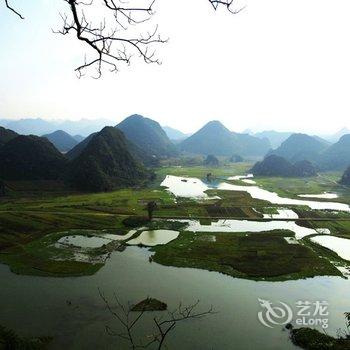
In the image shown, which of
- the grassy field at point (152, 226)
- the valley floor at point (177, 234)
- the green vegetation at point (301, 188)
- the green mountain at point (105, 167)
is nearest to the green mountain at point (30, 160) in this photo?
the green mountain at point (105, 167)

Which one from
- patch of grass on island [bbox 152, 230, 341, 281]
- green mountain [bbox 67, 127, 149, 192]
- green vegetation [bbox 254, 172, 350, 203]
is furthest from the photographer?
green mountain [bbox 67, 127, 149, 192]

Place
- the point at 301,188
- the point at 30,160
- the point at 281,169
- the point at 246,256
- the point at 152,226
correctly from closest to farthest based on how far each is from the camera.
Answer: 1. the point at 246,256
2. the point at 152,226
3. the point at 301,188
4. the point at 30,160
5. the point at 281,169

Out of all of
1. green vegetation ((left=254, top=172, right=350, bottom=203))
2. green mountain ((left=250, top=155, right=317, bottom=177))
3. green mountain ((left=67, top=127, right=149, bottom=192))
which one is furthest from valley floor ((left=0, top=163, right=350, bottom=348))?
green mountain ((left=250, top=155, right=317, bottom=177))

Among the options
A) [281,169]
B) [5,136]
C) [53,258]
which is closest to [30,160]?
[5,136]

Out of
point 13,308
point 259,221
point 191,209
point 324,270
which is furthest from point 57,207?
point 324,270

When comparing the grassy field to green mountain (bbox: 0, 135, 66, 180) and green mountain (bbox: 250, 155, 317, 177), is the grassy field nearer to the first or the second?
green mountain (bbox: 0, 135, 66, 180)

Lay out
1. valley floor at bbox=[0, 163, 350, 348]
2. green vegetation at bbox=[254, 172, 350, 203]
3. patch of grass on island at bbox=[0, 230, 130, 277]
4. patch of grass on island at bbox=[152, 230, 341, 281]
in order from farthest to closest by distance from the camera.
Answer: green vegetation at bbox=[254, 172, 350, 203] → valley floor at bbox=[0, 163, 350, 348] → patch of grass on island at bbox=[152, 230, 341, 281] → patch of grass on island at bbox=[0, 230, 130, 277]

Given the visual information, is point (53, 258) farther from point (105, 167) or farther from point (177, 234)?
point (105, 167)

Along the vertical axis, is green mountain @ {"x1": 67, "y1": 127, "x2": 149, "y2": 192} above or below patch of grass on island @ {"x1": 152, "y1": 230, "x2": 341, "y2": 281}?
above
